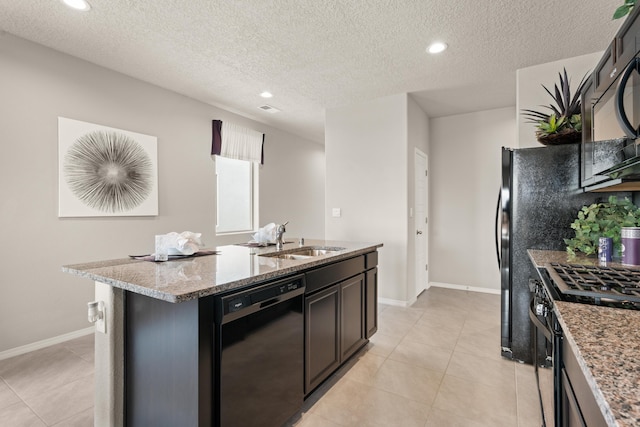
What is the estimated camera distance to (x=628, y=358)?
2.18 ft

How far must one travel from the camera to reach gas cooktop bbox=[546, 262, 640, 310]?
41.2 inches

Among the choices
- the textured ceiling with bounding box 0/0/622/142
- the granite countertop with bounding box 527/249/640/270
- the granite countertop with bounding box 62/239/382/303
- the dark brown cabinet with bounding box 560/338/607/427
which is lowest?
the dark brown cabinet with bounding box 560/338/607/427

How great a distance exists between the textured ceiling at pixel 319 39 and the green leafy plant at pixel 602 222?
59.5 inches

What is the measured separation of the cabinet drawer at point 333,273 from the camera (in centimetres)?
195

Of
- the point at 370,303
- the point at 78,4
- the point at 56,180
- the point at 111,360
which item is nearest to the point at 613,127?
the point at 370,303

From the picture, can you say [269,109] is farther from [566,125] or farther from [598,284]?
[598,284]

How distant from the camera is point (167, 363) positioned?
4.48 ft

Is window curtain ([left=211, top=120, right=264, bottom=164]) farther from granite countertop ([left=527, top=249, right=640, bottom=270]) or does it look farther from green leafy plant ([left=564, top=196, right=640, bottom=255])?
green leafy plant ([left=564, top=196, right=640, bottom=255])

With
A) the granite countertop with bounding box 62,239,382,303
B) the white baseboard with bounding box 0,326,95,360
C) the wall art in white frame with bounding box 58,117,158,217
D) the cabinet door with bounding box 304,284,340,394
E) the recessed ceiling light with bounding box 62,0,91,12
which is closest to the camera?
the granite countertop with bounding box 62,239,382,303

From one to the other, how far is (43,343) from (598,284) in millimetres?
4062

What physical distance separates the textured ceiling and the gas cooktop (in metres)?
1.95

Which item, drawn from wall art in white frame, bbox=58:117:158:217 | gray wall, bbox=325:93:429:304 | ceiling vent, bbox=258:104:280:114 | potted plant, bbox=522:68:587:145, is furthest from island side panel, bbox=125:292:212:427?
ceiling vent, bbox=258:104:280:114

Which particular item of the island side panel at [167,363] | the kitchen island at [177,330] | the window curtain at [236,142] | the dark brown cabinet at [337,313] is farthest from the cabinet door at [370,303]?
the window curtain at [236,142]

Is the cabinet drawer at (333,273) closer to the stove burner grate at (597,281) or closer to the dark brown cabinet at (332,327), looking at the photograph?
the dark brown cabinet at (332,327)
